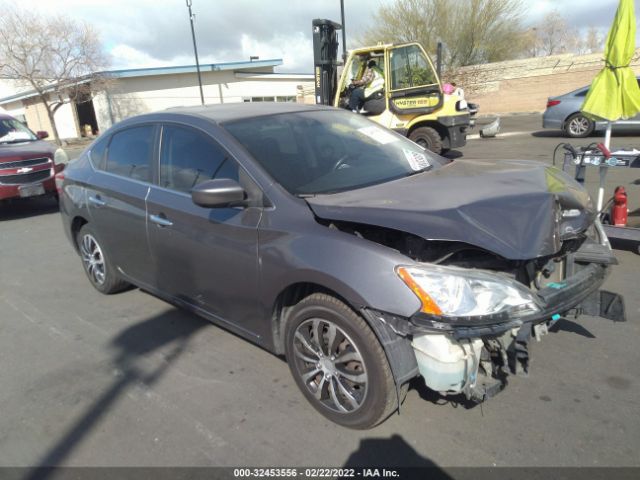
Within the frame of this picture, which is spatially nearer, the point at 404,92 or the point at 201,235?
the point at 201,235

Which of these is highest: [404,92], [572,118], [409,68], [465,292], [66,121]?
[409,68]

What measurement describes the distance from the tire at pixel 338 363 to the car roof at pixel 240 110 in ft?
5.02

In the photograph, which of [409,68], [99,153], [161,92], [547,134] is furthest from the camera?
[161,92]

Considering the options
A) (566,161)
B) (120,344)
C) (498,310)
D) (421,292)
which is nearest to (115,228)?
(120,344)

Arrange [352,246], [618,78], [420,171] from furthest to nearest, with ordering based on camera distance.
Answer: [618,78]
[420,171]
[352,246]

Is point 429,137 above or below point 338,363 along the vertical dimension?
above

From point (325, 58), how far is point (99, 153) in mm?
7649

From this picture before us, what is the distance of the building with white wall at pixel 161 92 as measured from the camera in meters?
30.3

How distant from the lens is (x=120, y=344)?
3.67m

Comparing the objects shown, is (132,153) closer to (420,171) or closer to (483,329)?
(420,171)

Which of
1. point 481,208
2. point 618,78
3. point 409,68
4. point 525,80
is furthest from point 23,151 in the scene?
point 525,80

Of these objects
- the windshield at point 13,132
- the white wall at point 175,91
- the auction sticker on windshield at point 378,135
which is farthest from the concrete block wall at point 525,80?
the auction sticker on windshield at point 378,135

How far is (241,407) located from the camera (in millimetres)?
2828

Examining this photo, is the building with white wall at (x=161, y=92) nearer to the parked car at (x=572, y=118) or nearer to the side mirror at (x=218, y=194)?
the parked car at (x=572, y=118)
